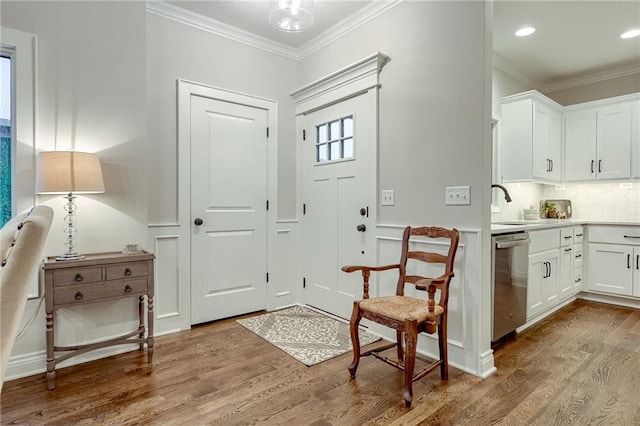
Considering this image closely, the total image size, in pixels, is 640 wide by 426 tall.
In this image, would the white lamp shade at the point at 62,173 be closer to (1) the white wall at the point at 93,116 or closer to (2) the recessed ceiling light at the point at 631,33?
(1) the white wall at the point at 93,116

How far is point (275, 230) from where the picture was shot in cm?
359

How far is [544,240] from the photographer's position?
3180 mm

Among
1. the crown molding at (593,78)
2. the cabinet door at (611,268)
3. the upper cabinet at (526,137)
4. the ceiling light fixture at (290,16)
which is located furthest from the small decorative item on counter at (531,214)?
the ceiling light fixture at (290,16)

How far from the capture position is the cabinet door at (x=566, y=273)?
139 inches

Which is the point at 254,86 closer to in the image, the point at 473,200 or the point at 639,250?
the point at 473,200

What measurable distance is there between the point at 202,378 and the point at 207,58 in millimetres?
2653

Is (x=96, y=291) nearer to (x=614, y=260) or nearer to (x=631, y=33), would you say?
(x=614, y=260)

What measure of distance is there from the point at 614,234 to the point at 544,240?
4.38ft

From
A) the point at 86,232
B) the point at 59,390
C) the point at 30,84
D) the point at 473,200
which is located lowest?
the point at 59,390

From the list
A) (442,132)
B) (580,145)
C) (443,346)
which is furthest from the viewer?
(580,145)

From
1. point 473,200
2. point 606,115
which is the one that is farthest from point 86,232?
point 606,115

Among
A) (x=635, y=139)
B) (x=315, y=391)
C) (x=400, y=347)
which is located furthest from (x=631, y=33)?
(x=315, y=391)

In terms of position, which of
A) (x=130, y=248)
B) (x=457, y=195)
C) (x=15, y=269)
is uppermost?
(x=457, y=195)

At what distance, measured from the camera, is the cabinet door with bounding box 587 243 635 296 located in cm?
371
